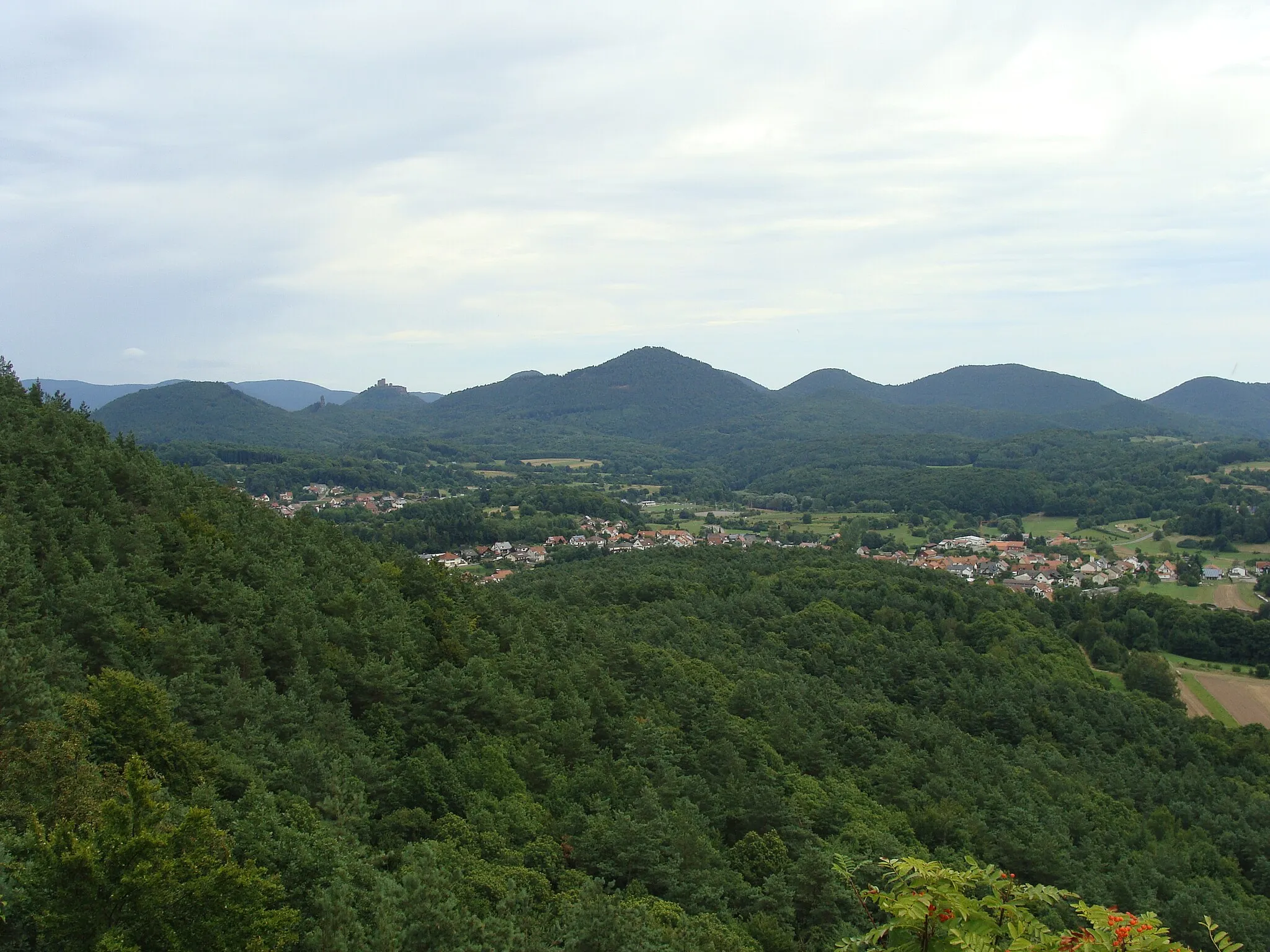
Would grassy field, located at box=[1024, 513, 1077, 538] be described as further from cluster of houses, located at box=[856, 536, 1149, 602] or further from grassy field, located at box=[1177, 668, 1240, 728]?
grassy field, located at box=[1177, 668, 1240, 728]

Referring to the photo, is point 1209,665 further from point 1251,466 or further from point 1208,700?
point 1251,466

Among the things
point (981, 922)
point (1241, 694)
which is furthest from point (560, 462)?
point (981, 922)

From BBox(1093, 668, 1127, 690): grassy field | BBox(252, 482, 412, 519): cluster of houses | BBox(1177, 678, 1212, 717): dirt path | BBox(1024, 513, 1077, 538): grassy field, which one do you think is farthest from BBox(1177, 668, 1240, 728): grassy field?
BBox(252, 482, 412, 519): cluster of houses

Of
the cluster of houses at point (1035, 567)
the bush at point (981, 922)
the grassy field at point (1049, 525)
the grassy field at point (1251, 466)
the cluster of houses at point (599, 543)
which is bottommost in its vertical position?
the cluster of houses at point (1035, 567)

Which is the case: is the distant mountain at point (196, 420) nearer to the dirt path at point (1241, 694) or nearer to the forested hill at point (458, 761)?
the forested hill at point (458, 761)

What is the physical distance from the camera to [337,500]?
110 meters

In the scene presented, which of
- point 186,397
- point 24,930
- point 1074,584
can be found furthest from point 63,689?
point 186,397

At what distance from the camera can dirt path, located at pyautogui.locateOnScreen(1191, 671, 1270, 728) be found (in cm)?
4278

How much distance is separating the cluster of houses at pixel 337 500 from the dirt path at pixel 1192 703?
262 ft

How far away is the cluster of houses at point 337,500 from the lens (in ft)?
333

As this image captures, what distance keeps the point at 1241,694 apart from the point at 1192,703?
155 inches

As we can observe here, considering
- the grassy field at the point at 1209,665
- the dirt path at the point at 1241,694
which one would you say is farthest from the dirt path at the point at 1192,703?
the grassy field at the point at 1209,665

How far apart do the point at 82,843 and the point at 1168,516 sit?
121 meters

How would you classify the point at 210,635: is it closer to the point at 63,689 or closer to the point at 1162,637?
the point at 63,689
